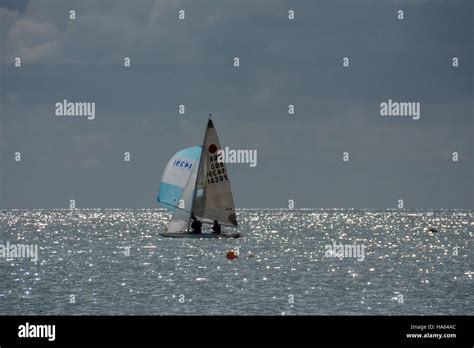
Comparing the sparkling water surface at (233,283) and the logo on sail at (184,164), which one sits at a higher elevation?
the logo on sail at (184,164)

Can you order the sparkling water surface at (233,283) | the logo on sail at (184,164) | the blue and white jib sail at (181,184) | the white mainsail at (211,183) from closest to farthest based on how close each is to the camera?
the sparkling water surface at (233,283) < the white mainsail at (211,183) < the blue and white jib sail at (181,184) < the logo on sail at (184,164)

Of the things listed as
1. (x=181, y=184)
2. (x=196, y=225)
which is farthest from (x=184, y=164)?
(x=196, y=225)

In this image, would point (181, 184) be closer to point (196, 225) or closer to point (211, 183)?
point (211, 183)

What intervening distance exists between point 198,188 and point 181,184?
229 cm

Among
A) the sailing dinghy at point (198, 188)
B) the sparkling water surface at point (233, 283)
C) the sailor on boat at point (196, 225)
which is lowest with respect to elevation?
the sparkling water surface at point (233, 283)

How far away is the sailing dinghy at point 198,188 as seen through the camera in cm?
8900

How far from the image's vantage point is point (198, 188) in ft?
292

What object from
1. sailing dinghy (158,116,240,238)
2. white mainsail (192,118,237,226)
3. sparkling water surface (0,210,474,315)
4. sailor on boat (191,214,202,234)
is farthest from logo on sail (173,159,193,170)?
sparkling water surface (0,210,474,315)

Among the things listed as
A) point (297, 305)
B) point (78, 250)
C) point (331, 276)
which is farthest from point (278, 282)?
point (78, 250)

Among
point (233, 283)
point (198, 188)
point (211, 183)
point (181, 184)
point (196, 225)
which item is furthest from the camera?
point (181, 184)

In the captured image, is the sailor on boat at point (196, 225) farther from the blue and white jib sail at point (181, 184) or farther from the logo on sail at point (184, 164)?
the logo on sail at point (184, 164)

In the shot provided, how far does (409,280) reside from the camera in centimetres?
6681

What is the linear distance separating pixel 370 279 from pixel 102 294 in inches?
811

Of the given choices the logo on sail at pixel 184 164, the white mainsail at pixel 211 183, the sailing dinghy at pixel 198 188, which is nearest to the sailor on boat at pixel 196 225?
the sailing dinghy at pixel 198 188
